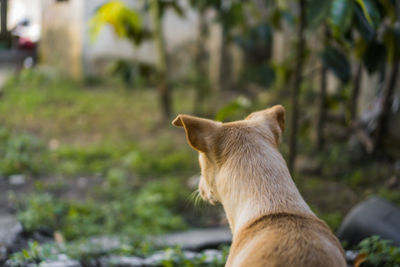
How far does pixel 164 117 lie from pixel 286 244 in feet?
16.6

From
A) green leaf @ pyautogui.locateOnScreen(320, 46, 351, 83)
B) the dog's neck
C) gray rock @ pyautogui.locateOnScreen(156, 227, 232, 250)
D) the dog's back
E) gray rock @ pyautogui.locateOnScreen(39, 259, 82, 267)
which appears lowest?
gray rock @ pyautogui.locateOnScreen(156, 227, 232, 250)

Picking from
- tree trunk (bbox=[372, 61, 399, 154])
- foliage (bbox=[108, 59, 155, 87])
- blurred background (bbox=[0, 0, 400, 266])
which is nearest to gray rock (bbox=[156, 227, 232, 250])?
blurred background (bbox=[0, 0, 400, 266])

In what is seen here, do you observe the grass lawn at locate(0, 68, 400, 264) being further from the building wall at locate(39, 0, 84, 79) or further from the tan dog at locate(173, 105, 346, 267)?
the tan dog at locate(173, 105, 346, 267)

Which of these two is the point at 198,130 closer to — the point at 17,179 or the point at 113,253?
the point at 113,253

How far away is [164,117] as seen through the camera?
6.83 meters

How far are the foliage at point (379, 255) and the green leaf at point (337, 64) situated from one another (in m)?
1.66

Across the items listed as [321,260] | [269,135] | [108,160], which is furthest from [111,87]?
[321,260]

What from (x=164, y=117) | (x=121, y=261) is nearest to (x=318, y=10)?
(x=121, y=261)

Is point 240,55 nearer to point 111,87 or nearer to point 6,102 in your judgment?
point 111,87

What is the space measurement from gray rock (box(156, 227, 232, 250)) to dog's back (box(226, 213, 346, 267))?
5.73 feet

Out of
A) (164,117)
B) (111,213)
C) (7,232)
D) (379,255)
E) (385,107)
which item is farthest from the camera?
(164,117)

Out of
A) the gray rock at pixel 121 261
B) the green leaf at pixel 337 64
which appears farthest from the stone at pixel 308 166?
the gray rock at pixel 121 261

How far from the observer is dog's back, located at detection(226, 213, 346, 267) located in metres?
1.82

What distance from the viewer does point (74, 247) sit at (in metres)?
3.31
